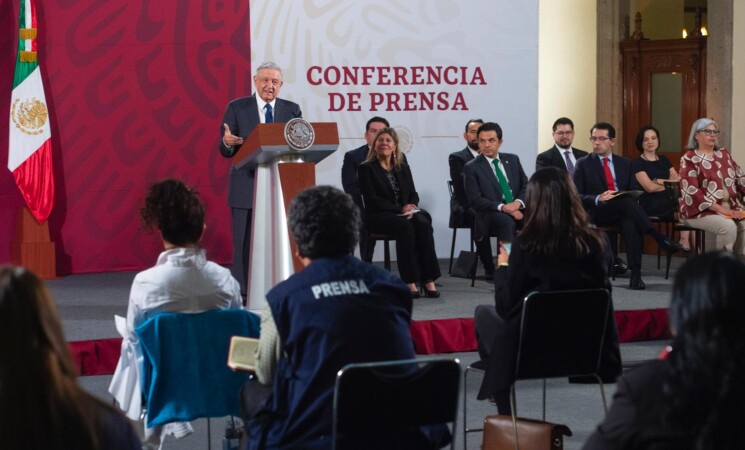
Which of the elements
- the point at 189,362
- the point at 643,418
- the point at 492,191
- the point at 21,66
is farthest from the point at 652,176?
the point at 643,418

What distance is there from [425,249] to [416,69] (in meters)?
2.05

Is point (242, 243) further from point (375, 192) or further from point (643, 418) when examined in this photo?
point (643, 418)

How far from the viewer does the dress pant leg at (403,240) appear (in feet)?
21.7

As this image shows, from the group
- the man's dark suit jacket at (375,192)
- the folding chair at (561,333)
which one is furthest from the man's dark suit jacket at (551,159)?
the folding chair at (561,333)

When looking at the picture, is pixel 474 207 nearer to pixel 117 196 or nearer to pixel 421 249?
pixel 421 249

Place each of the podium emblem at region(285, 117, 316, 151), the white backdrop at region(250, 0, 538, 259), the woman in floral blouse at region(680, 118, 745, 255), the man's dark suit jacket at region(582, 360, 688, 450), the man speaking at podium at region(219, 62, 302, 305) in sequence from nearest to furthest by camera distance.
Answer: the man's dark suit jacket at region(582, 360, 688, 450) → the podium emblem at region(285, 117, 316, 151) → the man speaking at podium at region(219, 62, 302, 305) → the woman in floral blouse at region(680, 118, 745, 255) → the white backdrop at region(250, 0, 538, 259)

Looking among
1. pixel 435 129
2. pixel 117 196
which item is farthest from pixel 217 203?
pixel 435 129

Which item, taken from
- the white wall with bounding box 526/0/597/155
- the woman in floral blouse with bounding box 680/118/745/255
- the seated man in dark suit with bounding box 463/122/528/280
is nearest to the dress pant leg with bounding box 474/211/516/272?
the seated man in dark suit with bounding box 463/122/528/280

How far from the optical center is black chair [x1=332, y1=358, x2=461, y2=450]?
7.84 ft

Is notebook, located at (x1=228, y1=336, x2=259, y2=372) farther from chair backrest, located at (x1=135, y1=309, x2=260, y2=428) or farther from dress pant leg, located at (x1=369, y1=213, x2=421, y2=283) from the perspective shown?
dress pant leg, located at (x1=369, y1=213, x2=421, y2=283)

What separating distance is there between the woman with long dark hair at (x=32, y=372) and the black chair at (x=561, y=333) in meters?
2.20

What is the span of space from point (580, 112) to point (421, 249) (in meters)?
3.97

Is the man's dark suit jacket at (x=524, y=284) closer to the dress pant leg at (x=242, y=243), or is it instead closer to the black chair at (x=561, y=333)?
the black chair at (x=561, y=333)

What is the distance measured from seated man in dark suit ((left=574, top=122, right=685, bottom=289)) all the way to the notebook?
4.76 m
